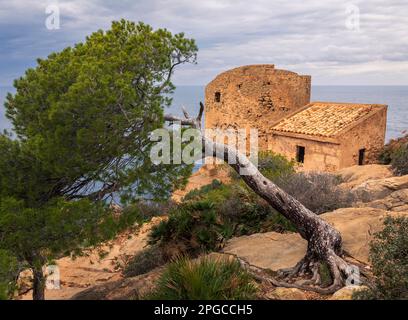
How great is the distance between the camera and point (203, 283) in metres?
5.88

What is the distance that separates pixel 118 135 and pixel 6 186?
2.20m

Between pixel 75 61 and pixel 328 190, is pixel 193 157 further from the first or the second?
pixel 328 190

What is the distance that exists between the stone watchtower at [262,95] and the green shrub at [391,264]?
17.3 m

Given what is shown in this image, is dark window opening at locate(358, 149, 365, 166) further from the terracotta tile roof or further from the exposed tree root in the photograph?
the exposed tree root

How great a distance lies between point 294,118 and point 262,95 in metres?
3.06

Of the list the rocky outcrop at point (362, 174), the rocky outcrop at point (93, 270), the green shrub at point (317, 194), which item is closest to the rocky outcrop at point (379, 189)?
the green shrub at point (317, 194)

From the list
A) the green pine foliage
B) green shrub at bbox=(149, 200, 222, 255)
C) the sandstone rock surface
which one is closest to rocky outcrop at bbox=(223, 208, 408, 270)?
green shrub at bbox=(149, 200, 222, 255)

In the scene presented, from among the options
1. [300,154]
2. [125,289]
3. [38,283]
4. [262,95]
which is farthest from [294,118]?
[38,283]

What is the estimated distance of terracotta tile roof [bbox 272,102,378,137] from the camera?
19.5 m

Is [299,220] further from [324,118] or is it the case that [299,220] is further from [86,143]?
[324,118]

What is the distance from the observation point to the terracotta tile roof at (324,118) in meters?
19.5

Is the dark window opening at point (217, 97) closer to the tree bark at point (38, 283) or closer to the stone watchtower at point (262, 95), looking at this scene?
the stone watchtower at point (262, 95)

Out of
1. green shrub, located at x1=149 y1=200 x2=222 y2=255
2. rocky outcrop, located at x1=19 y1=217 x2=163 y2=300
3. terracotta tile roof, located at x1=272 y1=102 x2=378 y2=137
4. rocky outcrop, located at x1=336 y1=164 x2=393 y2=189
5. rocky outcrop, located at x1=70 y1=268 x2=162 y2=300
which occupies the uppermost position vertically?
terracotta tile roof, located at x1=272 y1=102 x2=378 y2=137

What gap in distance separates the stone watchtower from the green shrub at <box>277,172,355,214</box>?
10.9m
